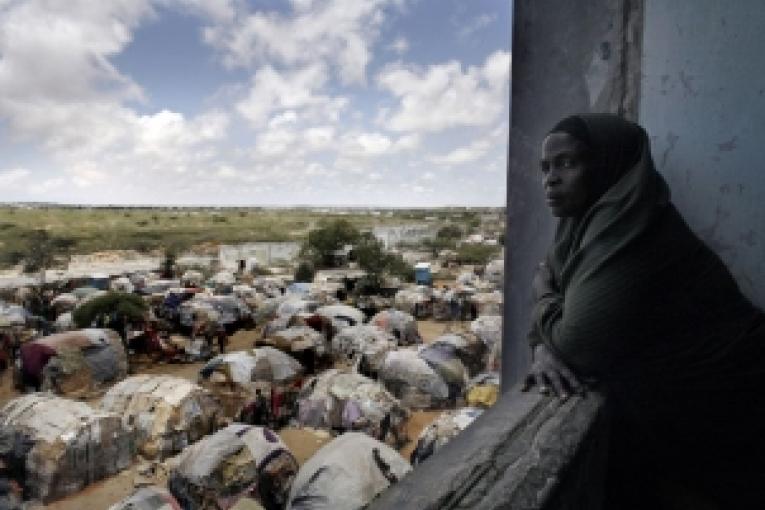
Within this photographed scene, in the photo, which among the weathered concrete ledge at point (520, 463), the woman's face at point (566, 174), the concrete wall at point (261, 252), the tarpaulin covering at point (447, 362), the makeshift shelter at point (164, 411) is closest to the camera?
the weathered concrete ledge at point (520, 463)

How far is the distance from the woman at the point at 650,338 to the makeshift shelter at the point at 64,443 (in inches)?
271

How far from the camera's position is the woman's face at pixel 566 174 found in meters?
1.63

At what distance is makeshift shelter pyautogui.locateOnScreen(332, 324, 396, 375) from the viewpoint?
33.9 feet

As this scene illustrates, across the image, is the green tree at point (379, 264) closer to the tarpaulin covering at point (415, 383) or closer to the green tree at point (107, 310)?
the green tree at point (107, 310)

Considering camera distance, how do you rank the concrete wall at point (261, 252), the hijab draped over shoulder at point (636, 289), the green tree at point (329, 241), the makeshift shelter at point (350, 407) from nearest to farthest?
1. the hijab draped over shoulder at point (636, 289)
2. the makeshift shelter at point (350, 407)
3. the green tree at point (329, 241)
4. the concrete wall at point (261, 252)

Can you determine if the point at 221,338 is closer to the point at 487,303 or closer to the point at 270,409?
the point at 270,409

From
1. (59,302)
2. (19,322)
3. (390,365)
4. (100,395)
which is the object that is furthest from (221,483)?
(59,302)

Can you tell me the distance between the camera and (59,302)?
16031 millimetres

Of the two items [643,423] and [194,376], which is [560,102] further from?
[194,376]

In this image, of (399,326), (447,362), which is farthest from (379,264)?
(447,362)

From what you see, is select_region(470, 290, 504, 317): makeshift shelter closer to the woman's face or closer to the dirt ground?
the dirt ground

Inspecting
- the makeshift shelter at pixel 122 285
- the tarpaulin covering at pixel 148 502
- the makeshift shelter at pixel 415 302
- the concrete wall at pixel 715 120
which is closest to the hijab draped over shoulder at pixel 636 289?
the concrete wall at pixel 715 120

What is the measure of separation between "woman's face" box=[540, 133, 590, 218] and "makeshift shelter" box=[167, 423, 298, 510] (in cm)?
494

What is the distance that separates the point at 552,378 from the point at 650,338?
29cm
